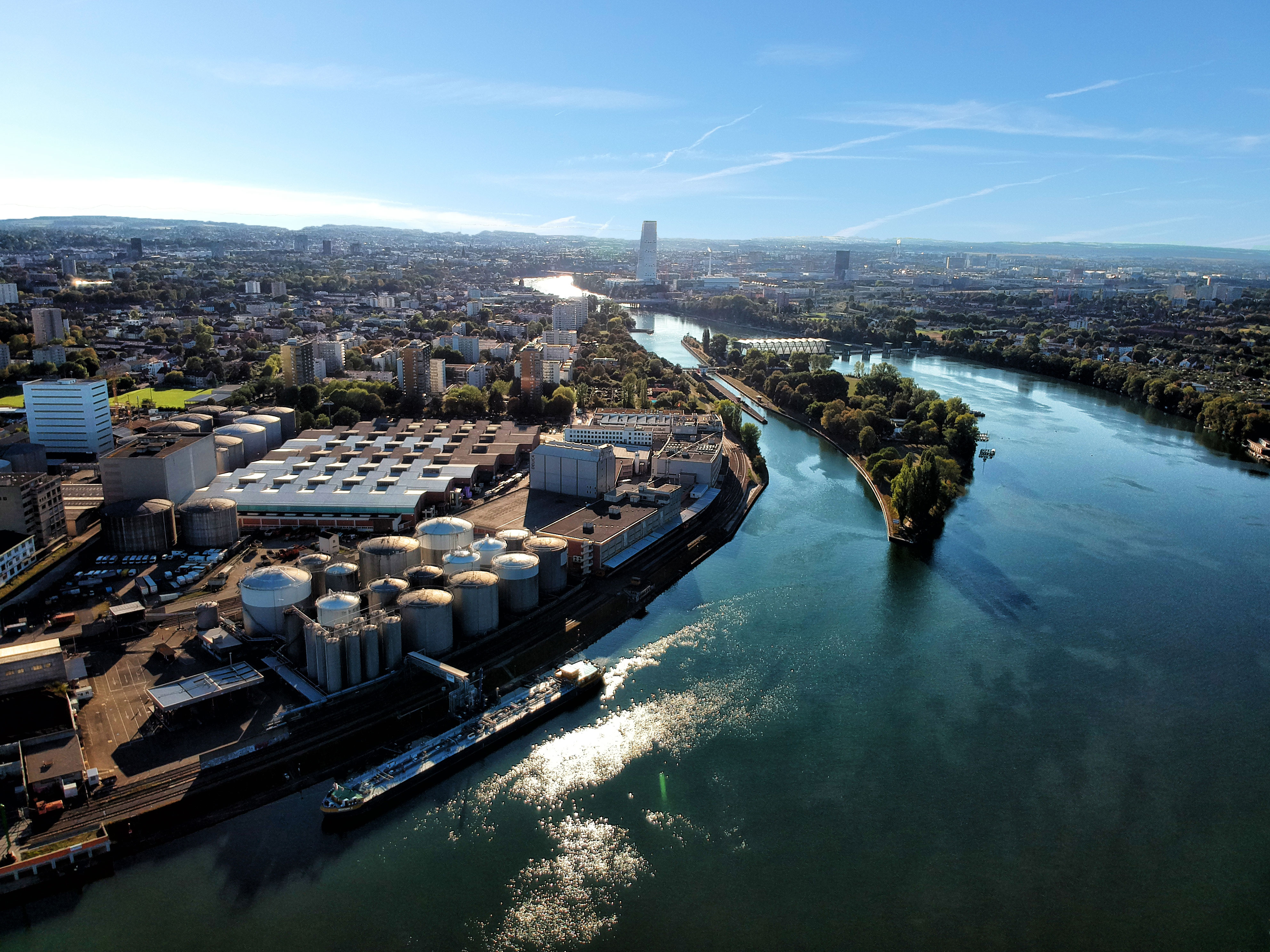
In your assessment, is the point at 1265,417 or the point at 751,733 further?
the point at 1265,417

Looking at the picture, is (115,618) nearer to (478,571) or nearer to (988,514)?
(478,571)

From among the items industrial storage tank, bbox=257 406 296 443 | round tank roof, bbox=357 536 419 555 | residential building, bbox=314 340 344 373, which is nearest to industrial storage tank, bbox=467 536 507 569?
round tank roof, bbox=357 536 419 555

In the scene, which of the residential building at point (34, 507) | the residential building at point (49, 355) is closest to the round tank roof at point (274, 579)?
the residential building at point (34, 507)

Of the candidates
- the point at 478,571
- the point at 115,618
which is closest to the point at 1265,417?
the point at 478,571

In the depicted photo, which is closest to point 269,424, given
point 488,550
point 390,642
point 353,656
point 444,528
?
point 444,528

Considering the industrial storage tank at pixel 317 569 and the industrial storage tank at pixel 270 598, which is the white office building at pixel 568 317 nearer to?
the industrial storage tank at pixel 317 569

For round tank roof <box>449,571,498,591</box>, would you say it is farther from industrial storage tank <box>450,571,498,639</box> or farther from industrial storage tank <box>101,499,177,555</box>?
industrial storage tank <box>101,499,177,555</box>
